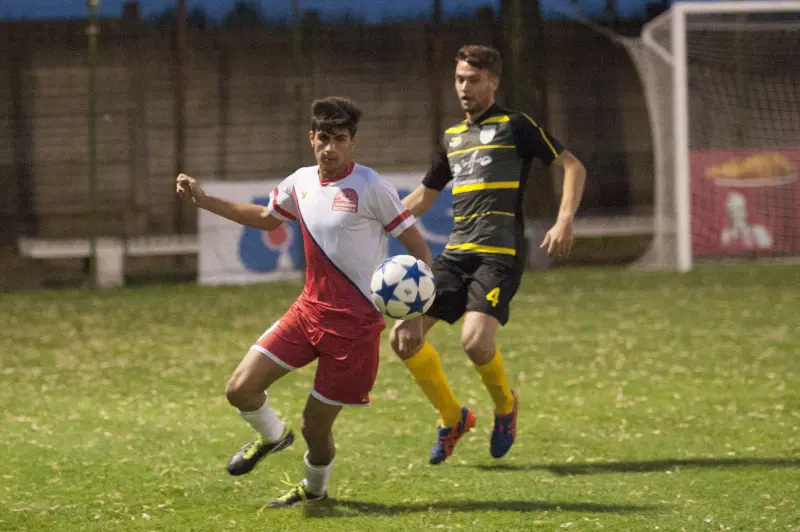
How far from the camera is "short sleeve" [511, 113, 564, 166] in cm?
634

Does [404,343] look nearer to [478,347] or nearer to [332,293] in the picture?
[478,347]

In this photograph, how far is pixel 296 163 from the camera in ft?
58.6

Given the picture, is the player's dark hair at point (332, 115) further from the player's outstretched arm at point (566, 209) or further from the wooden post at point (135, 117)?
the wooden post at point (135, 117)

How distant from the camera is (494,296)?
6.26m

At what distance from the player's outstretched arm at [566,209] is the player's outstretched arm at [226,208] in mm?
1314

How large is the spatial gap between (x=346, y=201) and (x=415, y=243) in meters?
0.36

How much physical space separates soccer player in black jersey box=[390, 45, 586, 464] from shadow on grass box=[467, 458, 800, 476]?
15cm

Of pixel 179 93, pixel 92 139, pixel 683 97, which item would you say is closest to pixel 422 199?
pixel 92 139

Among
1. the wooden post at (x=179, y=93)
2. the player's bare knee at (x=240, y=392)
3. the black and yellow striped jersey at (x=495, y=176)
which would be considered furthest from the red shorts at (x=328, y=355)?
the wooden post at (x=179, y=93)

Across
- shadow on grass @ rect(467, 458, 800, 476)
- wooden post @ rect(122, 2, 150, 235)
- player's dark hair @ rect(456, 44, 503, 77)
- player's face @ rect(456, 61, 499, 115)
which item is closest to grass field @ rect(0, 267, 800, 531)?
shadow on grass @ rect(467, 458, 800, 476)

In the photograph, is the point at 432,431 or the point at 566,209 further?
the point at 432,431

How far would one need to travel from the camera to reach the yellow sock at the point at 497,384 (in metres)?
6.31

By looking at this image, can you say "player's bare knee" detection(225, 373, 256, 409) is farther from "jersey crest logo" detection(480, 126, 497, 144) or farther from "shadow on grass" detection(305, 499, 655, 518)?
"jersey crest logo" detection(480, 126, 497, 144)

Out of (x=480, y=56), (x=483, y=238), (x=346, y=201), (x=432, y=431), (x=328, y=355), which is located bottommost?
(x=432, y=431)
